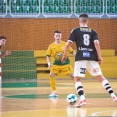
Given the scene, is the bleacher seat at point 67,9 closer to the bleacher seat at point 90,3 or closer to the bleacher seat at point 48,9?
the bleacher seat at point 48,9

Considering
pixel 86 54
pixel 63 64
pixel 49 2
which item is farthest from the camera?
pixel 49 2

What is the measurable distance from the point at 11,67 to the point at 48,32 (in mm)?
3164

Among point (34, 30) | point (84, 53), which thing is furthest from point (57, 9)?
point (84, 53)

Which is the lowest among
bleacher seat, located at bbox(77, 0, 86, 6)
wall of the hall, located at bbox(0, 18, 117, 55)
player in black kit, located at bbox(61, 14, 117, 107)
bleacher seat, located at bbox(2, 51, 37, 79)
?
bleacher seat, located at bbox(2, 51, 37, 79)

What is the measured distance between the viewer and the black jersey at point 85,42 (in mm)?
11781

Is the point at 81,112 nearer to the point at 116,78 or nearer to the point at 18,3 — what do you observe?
the point at 116,78

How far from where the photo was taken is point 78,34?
11859 mm

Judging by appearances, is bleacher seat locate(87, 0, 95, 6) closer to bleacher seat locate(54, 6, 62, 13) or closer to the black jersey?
bleacher seat locate(54, 6, 62, 13)

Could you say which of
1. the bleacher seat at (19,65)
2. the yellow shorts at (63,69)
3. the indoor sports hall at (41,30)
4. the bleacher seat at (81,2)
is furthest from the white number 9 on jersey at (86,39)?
the bleacher seat at (81,2)

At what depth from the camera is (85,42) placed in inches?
467

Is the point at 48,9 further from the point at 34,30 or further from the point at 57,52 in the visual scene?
the point at 57,52

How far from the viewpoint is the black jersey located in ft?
38.7

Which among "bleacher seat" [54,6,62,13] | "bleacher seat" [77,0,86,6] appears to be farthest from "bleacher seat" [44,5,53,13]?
"bleacher seat" [77,0,86,6]

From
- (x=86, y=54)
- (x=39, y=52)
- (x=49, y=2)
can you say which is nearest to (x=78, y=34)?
(x=86, y=54)
